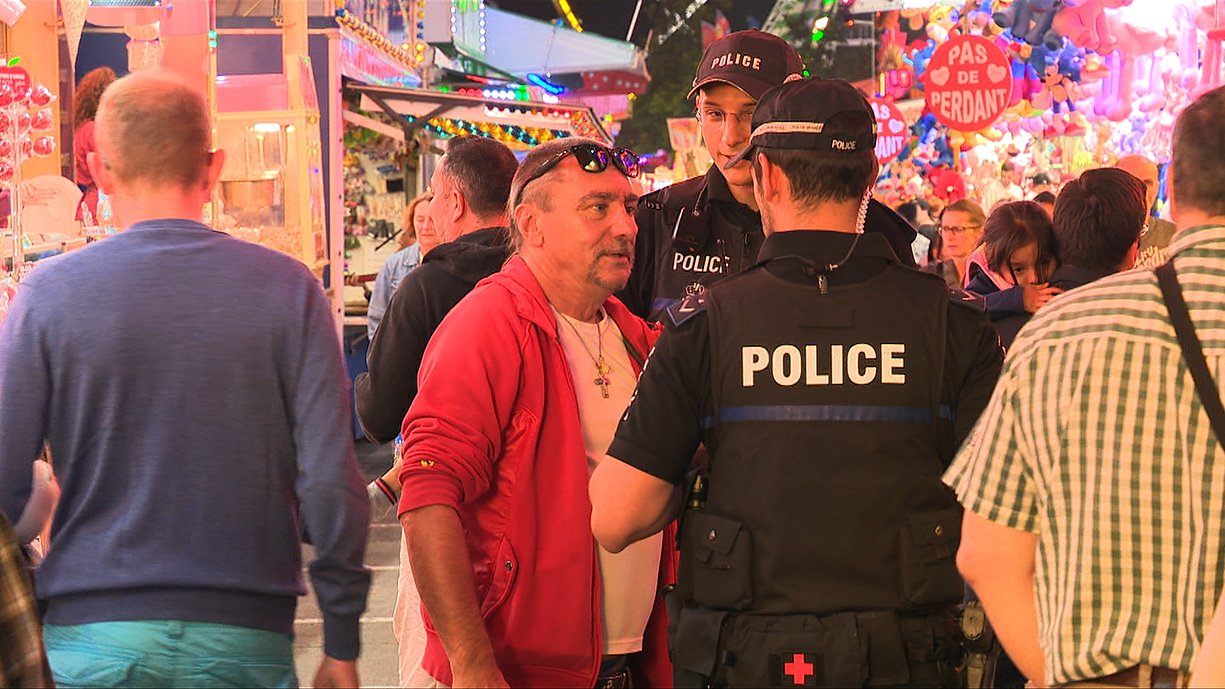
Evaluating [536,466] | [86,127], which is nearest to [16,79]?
[86,127]

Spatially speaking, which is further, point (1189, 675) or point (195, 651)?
point (195, 651)

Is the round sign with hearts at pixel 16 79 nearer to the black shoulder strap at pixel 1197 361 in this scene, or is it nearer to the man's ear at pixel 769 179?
the man's ear at pixel 769 179

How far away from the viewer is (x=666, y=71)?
39812mm

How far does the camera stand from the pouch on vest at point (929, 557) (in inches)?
104

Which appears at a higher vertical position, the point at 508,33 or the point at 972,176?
the point at 508,33

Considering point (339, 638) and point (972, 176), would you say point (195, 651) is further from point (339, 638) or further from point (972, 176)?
point (972, 176)

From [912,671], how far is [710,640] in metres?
0.37

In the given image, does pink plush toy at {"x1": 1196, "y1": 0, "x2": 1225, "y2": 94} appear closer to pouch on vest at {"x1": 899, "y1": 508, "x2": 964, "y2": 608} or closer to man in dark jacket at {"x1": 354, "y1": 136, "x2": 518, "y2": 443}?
man in dark jacket at {"x1": 354, "y1": 136, "x2": 518, "y2": 443}

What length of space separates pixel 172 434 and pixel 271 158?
23.8ft

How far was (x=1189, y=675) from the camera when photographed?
2172mm

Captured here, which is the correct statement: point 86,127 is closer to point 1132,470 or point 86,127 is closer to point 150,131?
point 150,131

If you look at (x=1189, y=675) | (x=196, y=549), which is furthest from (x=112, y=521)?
(x=1189, y=675)

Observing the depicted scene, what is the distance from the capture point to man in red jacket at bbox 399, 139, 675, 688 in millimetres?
2996

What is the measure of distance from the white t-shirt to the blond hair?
36.8 inches
